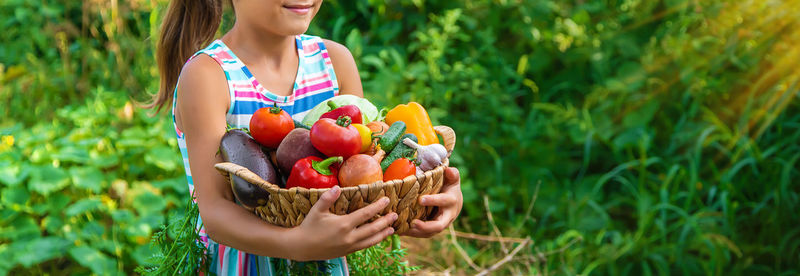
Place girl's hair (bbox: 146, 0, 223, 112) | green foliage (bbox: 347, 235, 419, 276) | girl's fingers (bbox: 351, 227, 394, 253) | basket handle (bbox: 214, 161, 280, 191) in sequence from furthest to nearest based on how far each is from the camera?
girl's hair (bbox: 146, 0, 223, 112) → green foliage (bbox: 347, 235, 419, 276) → girl's fingers (bbox: 351, 227, 394, 253) → basket handle (bbox: 214, 161, 280, 191)

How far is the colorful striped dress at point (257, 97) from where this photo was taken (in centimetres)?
167

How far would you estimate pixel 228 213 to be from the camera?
1487mm

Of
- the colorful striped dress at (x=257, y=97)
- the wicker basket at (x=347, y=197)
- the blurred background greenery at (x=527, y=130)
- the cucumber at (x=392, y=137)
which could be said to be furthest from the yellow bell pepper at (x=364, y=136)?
the blurred background greenery at (x=527, y=130)

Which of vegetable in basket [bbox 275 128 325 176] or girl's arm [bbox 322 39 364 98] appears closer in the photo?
vegetable in basket [bbox 275 128 325 176]

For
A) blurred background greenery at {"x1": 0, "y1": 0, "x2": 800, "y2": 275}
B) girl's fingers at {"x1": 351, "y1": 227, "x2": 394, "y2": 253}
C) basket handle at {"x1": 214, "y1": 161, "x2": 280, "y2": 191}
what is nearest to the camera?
basket handle at {"x1": 214, "y1": 161, "x2": 280, "y2": 191}

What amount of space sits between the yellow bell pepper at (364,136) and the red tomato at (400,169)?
0.24ft

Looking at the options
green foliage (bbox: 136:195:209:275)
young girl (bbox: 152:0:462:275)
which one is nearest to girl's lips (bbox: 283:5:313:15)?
young girl (bbox: 152:0:462:275)

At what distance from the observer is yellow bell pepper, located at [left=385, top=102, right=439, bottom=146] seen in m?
1.61

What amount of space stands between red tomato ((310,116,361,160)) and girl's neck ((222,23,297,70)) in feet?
1.46

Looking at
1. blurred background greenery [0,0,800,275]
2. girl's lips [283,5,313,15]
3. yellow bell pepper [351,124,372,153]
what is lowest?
blurred background greenery [0,0,800,275]

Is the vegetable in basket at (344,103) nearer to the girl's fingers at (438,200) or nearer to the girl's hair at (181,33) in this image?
the girl's fingers at (438,200)

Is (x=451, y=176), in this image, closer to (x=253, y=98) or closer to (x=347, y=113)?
(x=347, y=113)

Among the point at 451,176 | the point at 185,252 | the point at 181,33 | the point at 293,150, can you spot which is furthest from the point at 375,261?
the point at 181,33

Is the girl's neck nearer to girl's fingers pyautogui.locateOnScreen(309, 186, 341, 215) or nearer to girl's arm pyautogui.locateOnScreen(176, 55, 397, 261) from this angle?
girl's arm pyautogui.locateOnScreen(176, 55, 397, 261)
